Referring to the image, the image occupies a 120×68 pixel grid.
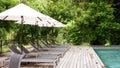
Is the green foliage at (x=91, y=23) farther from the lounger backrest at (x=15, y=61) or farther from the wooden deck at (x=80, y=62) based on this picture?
the lounger backrest at (x=15, y=61)

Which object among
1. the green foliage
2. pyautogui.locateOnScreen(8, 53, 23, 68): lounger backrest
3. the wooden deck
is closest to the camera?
pyautogui.locateOnScreen(8, 53, 23, 68): lounger backrest

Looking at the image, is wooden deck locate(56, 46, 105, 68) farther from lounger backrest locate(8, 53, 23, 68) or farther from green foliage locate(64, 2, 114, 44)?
green foliage locate(64, 2, 114, 44)

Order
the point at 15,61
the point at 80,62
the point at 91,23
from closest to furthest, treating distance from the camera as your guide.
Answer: the point at 15,61
the point at 80,62
the point at 91,23

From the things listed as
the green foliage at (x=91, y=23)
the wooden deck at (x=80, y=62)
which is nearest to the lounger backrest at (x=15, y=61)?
the wooden deck at (x=80, y=62)

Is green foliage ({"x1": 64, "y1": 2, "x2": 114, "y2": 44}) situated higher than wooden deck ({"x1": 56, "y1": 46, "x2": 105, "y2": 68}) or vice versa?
green foliage ({"x1": 64, "y1": 2, "x2": 114, "y2": 44})

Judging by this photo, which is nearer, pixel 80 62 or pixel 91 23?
pixel 80 62

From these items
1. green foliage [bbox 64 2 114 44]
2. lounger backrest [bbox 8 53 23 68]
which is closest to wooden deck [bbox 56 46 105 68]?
lounger backrest [bbox 8 53 23 68]

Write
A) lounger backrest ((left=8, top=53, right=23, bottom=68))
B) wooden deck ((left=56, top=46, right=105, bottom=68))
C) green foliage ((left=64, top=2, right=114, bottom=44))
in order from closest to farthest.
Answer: lounger backrest ((left=8, top=53, right=23, bottom=68)) < wooden deck ((left=56, top=46, right=105, bottom=68)) < green foliage ((left=64, top=2, right=114, bottom=44))

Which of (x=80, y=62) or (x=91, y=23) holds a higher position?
(x=91, y=23)

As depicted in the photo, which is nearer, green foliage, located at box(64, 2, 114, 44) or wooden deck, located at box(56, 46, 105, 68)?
wooden deck, located at box(56, 46, 105, 68)

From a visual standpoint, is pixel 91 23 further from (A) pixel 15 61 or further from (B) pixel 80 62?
(A) pixel 15 61

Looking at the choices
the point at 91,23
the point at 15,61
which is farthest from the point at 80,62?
the point at 91,23

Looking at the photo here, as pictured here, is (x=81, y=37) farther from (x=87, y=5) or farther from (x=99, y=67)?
(x=99, y=67)

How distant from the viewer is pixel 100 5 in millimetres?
23062
